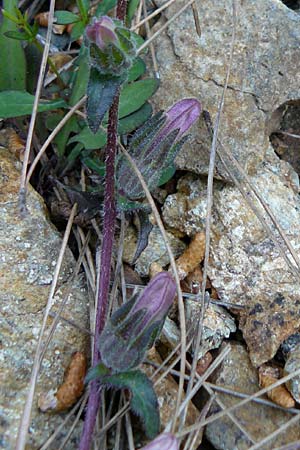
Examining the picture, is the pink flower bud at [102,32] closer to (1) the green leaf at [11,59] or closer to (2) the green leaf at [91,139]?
(2) the green leaf at [91,139]

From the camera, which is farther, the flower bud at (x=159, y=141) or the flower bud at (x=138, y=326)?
the flower bud at (x=159, y=141)

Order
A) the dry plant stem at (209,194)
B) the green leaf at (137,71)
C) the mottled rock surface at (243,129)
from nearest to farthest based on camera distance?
the dry plant stem at (209,194) → the mottled rock surface at (243,129) → the green leaf at (137,71)

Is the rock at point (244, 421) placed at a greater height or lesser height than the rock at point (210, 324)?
lesser

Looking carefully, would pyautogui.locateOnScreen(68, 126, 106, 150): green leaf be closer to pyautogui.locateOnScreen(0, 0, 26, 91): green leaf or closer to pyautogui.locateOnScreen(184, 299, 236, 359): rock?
pyautogui.locateOnScreen(0, 0, 26, 91): green leaf

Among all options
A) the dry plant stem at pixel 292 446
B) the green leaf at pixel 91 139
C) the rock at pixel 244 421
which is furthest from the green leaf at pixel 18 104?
the dry plant stem at pixel 292 446

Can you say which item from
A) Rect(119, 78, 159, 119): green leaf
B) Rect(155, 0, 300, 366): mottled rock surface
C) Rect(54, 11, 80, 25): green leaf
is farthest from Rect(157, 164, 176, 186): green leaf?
Rect(54, 11, 80, 25): green leaf

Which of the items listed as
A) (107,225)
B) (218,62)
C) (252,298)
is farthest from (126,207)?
(218,62)

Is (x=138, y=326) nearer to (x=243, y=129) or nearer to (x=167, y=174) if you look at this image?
(x=167, y=174)
